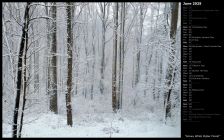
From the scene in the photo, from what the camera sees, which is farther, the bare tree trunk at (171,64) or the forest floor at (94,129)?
the bare tree trunk at (171,64)

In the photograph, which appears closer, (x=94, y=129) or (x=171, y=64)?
(x=171, y=64)

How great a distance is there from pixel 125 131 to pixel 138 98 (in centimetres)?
1301

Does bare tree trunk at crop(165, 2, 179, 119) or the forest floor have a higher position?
bare tree trunk at crop(165, 2, 179, 119)

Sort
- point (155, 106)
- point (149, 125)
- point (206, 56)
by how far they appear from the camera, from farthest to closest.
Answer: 1. point (155, 106)
2. point (149, 125)
3. point (206, 56)

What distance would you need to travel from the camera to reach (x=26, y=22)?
771 cm

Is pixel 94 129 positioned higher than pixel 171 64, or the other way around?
pixel 171 64

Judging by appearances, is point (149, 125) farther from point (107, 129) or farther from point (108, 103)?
point (108, 103)

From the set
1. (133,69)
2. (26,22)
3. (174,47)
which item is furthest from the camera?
(133,69)

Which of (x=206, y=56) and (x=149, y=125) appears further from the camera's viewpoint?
(x=149, y=125)

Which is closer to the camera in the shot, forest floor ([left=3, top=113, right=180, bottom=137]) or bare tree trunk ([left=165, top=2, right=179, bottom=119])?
forest floor ([left=3, top=113, right=180, bottom=137])

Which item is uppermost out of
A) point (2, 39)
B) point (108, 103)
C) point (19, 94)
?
point (2, 39)

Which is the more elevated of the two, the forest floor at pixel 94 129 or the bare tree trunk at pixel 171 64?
the bare tree trunk at pixel 171 64

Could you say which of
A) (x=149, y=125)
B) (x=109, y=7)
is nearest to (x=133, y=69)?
(x=109, y=7)

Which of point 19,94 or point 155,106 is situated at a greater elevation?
point 19,94
